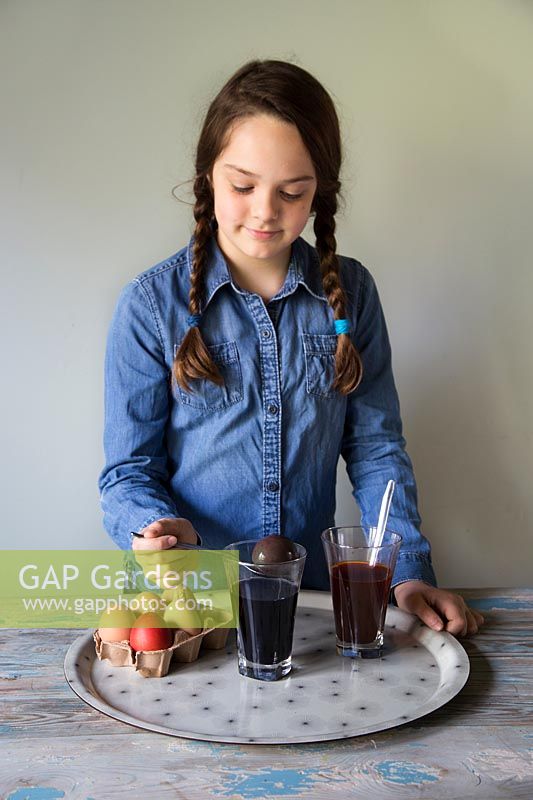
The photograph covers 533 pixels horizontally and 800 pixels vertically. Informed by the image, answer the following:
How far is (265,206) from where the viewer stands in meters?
1.34

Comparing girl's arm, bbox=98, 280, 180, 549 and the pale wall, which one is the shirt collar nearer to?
girl's arm, bbox=98, 280, 180, 549

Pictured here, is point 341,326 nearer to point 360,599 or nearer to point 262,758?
point 360,599

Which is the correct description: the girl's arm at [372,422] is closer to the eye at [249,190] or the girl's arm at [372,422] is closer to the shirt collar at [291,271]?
the shirt collar at [291,271]

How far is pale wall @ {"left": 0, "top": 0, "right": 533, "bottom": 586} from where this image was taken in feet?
6.15

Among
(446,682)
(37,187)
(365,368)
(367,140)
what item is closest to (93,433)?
(37,187)

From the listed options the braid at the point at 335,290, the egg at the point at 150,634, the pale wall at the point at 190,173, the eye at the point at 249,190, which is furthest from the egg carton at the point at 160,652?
the pale wall at the point at 190,173

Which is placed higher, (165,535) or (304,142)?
(304,142)

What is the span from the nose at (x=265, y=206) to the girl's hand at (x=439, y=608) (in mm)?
597

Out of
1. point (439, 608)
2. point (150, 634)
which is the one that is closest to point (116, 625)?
point (150, 634)

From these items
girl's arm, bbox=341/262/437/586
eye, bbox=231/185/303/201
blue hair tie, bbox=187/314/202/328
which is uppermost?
eye, bbox=231/185/303/201

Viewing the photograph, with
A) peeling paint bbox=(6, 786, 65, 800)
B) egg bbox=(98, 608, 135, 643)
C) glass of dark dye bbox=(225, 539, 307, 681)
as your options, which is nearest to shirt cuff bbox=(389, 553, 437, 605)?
glass of dark dye bbox=(225, 539, 307, 681)

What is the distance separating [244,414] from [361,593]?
475 millimetres

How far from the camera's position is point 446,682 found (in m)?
1.06

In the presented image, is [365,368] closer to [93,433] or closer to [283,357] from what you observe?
[283,357]
